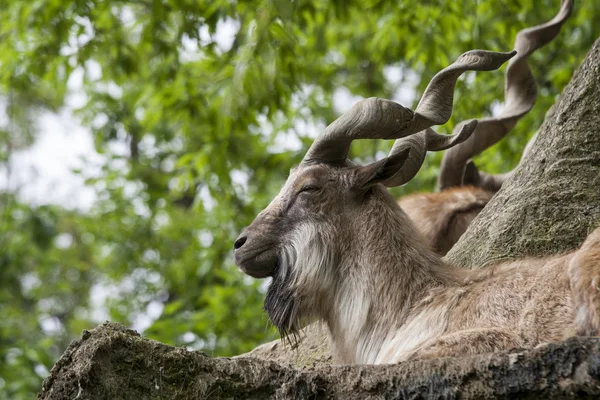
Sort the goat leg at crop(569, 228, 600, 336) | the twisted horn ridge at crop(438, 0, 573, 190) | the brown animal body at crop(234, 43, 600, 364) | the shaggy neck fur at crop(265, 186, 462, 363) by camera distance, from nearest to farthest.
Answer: the goat leg at crop(569, 228, 600, 336), the brown animal body at crop(234, 43, 600, 364), the shaggy neck fur at crop(265, 186, 462, 363), the twisted horn ridge at crop(438, 0, 573, 190)

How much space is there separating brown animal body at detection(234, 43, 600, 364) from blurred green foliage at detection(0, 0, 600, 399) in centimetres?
239

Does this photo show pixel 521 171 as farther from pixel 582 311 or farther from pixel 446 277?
pixel 582 311

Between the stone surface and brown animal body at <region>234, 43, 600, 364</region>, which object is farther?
the stone surface

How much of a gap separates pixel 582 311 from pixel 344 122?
217 cm

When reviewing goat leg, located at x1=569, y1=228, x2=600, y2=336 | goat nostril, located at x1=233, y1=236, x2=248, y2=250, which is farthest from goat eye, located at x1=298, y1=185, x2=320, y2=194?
goat leg, located at x1=569, y1=228, x2=600, y2=336

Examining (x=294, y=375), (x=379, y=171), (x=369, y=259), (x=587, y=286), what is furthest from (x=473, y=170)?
(x=294, y=375)

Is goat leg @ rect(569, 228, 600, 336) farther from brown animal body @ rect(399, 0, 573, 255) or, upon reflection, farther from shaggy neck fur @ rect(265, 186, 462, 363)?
brown animal body @ rect(399, 0, 573, 255)

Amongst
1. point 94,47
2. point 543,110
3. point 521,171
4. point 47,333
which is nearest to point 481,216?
point 521,171

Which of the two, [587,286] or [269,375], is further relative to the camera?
[587,286]

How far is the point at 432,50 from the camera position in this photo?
11500mm

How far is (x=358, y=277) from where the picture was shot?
20.0 ft

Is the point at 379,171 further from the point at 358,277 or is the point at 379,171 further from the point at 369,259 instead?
the point at 358,277

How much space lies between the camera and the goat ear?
6320 mm

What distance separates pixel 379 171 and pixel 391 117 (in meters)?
0.36
